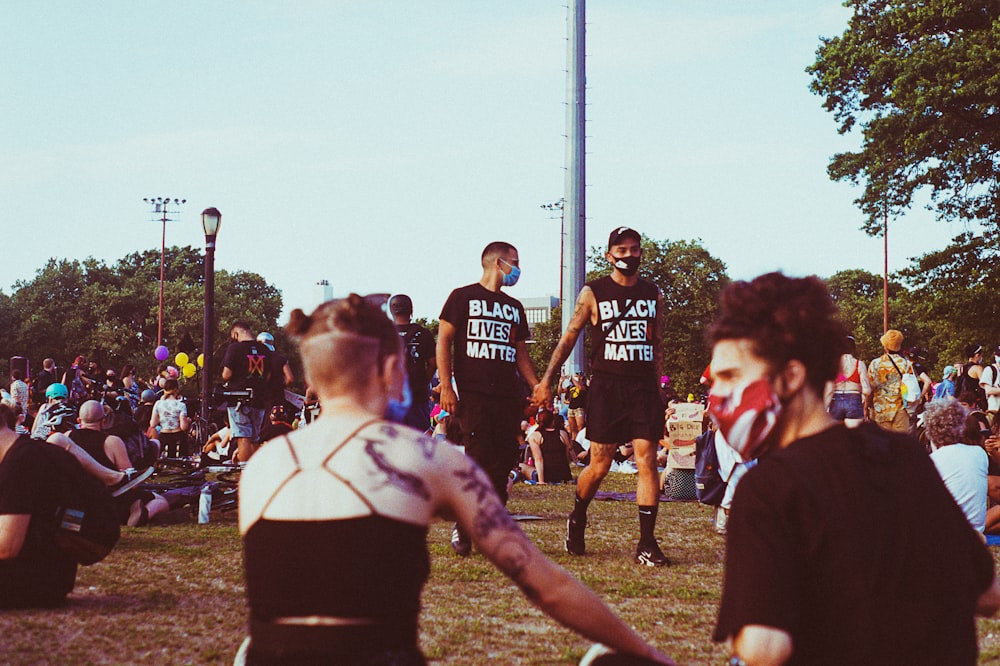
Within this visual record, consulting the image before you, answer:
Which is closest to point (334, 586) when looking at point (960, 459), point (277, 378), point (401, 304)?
point (960, 459)

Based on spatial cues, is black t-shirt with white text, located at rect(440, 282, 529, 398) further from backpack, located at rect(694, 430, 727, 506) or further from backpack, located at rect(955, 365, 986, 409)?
backpack, located at rect(955, 365, 986, 409)

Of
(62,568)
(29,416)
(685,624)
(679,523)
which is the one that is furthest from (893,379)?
(29,416)

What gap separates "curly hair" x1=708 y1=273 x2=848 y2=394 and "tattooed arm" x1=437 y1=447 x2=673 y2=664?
692mm

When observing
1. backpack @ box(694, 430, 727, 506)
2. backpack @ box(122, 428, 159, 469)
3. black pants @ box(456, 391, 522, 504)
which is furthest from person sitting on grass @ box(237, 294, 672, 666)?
backpack @ box(122, 428, 159, 469)

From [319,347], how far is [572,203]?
90.8 ft

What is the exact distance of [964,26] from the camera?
2805 centimetres

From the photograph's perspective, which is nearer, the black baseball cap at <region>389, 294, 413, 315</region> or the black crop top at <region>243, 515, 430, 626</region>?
the black crop top at <region>243, 515, 430, 626</region>

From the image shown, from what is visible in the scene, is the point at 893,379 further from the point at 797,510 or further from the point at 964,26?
the point at 964,26

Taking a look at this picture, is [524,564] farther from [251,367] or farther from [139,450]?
[251,367]

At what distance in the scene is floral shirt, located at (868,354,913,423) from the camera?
13.3 metres

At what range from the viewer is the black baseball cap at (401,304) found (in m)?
10.2

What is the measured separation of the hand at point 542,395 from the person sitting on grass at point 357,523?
5.10 meters

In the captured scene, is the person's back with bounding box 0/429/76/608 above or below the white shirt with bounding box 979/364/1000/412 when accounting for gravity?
below

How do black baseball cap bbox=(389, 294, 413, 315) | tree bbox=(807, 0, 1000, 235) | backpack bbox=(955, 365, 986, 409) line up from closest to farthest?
black baseball cap bbox=(389, 294, 413, 315) → backpack bbox=(955, 365, 986, 409) → tree bbox=(807, 0, 1000, 235)
